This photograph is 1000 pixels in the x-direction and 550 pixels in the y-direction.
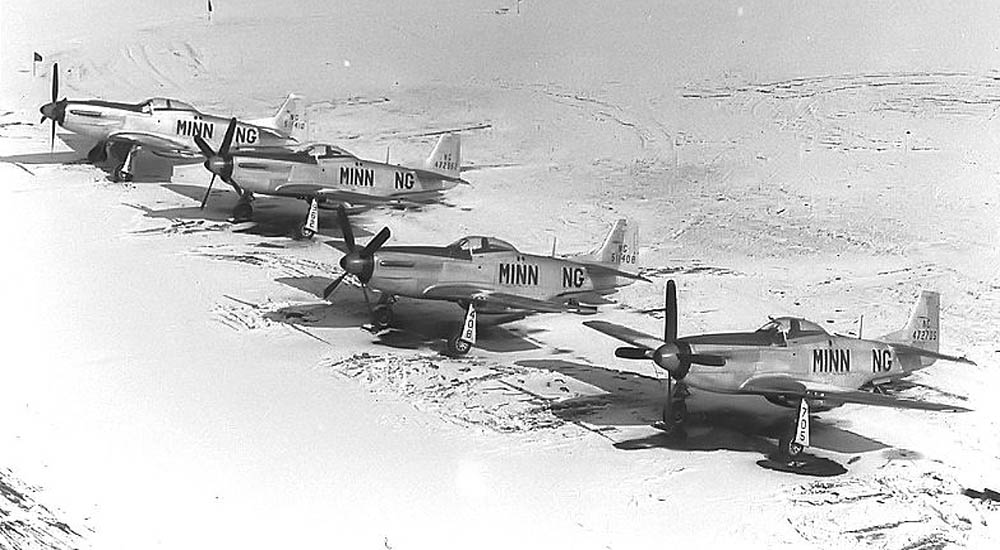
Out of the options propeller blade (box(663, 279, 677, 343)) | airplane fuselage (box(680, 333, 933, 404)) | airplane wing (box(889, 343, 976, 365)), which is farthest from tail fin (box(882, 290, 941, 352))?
propeller blade (box(663, 279, 677, 343))

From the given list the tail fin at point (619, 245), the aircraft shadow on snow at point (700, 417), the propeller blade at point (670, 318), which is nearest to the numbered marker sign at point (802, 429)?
the aircraft shadow on snow at point (700, 417)

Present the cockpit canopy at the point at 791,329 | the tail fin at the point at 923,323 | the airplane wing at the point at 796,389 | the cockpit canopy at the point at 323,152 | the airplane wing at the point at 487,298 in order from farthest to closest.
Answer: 1. the cockpit canopy at the point at 323,152
2. the airplane wing at the point at 487,298
3. the tail fin at the point at 923,323
4. the cockpit canopy at the point at 791,329
5. the airplane wing at the point at 796,389

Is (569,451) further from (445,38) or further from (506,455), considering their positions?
(445,38)

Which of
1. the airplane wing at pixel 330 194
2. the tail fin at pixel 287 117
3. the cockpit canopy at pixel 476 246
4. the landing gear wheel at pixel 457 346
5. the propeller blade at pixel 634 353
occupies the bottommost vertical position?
the landing gear wheel at pixel 457 346

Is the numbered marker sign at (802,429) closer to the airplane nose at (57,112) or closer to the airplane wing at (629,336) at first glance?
the airplane wing at (629,336)

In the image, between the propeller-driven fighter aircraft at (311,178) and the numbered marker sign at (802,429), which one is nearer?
the numbered marker sign at (802,429)

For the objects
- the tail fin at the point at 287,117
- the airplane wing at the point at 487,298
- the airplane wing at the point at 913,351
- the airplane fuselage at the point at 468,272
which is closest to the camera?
the airplane wing at the point at 913,351
